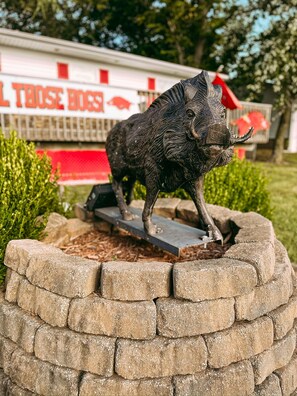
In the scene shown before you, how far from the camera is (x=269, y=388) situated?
2.41 meters

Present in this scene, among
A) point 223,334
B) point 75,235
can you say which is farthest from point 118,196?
point 223,334

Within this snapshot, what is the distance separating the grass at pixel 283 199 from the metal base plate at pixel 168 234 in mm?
1766

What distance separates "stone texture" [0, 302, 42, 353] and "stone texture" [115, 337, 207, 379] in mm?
636

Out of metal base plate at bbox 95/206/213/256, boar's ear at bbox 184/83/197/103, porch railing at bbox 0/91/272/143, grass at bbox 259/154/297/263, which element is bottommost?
grass at bbox 259/154/297/263

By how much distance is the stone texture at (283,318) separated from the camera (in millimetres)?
2521

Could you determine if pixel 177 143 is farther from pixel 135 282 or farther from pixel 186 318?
pixel 186 318

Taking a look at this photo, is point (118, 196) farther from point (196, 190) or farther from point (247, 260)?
point (247, 260)

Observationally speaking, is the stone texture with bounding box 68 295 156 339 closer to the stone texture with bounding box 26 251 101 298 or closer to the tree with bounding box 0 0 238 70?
the stone texture with bounding box 26 251 101 298

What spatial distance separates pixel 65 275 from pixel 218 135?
53.1 inches

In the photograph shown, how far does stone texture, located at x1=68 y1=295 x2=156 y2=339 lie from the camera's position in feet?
7.37

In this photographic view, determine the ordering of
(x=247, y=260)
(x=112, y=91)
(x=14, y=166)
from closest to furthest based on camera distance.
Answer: (x=247, y=260), (x=14, y=166), (x=112, y=91)

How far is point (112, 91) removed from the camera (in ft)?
30.7

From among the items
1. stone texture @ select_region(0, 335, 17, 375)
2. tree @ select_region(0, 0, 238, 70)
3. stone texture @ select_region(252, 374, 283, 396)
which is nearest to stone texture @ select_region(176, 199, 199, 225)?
stone texture @ select_region(252, 374, 283, 396)

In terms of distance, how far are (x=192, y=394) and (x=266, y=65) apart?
17.0 meters
